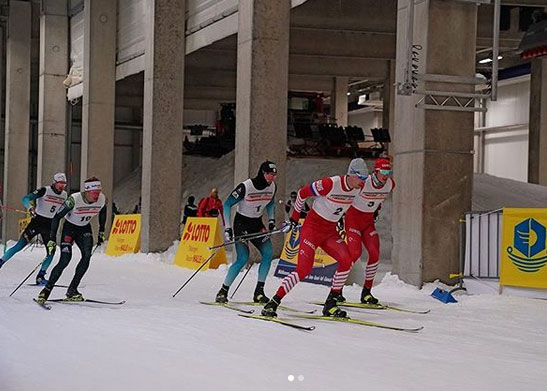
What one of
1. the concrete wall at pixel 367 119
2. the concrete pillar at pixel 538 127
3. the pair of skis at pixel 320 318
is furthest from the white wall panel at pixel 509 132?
the pair of skis at pixel 320 318

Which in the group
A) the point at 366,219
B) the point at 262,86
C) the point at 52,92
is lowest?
the point at 366,219

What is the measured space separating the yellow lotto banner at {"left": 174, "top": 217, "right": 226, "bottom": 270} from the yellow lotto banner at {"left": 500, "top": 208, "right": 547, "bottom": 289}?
6.98 metres

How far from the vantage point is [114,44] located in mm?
32812

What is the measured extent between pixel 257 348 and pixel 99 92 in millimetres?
25169

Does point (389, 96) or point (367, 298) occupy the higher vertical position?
point (389, 96)

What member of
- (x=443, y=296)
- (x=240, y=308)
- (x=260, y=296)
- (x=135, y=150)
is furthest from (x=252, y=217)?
(x=135, y=150)

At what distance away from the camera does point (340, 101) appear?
44594mm

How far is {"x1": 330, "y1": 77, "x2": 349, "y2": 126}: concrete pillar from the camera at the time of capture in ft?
146

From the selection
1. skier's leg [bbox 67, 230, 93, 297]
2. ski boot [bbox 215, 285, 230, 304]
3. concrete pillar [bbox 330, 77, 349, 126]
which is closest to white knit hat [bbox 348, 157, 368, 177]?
ski boot [bbox 215, 285, 230, 304]

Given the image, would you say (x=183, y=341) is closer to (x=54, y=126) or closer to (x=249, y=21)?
(x=249, y=21)

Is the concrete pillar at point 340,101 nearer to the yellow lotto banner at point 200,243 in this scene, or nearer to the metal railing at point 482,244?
the yellow lotto banner at point 200,243

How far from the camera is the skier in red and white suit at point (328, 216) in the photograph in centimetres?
1086

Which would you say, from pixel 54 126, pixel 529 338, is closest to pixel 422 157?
pixel 529 338

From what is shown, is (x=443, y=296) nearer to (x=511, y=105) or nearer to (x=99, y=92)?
(x=99, y=92)
